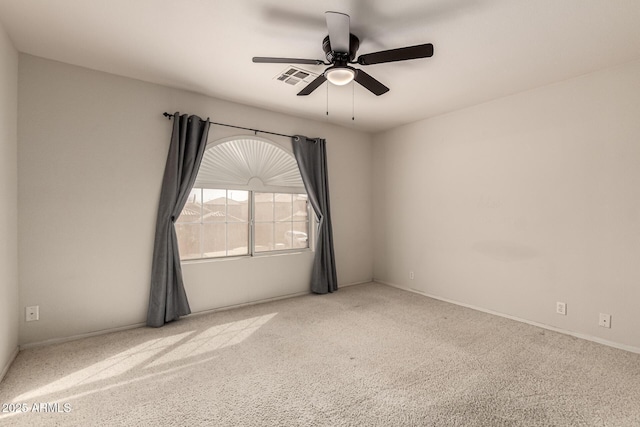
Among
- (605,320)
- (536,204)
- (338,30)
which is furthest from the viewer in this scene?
(536,204)

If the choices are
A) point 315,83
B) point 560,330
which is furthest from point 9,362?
point 560,330

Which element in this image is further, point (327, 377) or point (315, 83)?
point (315, 83)

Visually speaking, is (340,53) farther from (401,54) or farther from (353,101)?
(353,101)

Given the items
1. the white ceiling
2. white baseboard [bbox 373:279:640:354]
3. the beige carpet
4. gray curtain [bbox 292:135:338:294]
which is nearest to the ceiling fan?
the white ceiling

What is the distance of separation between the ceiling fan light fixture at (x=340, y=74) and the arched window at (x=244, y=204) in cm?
192

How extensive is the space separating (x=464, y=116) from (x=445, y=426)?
11.5 ft

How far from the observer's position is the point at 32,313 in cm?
267

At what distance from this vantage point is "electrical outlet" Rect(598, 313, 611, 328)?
9.17 ft

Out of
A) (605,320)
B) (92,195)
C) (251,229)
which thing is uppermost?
(92,195)

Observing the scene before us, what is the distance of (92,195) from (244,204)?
1605mm

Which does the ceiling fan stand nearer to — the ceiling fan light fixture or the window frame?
the ceiling fan light fixture


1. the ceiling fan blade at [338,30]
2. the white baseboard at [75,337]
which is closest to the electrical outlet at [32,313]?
the white baseboard at [75,337]

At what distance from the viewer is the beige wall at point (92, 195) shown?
2.68 m

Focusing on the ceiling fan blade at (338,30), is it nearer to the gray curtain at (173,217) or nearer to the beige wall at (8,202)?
the gray curtain at (173,217)
